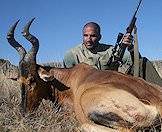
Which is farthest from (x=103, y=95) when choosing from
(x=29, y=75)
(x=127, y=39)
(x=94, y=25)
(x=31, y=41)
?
(x=94, y=25)

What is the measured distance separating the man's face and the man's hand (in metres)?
1.08

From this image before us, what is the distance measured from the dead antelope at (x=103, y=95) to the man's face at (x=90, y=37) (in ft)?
6.28

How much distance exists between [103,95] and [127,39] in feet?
9.20

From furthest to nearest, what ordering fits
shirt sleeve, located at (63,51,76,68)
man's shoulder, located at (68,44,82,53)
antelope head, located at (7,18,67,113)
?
1. man's shoulder, located at (68,44,82,53)
2. shirt sleeve, located at (63,51,76,68)
3. antelope head, located at (7,18,67,113)

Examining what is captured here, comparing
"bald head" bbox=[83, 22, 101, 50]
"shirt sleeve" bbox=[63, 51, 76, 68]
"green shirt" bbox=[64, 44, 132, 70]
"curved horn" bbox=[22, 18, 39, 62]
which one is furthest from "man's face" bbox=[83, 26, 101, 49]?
"curved horn" bbox=[22, 18, 39, 62]

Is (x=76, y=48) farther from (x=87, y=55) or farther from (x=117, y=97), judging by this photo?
(x=117, y=97)

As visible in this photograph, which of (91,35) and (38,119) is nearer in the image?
(38,119)

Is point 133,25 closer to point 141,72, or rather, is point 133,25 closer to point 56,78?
point 141,72

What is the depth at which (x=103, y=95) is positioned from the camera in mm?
6070

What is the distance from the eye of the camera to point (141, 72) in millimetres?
8359

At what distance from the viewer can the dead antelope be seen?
5732 millimetres

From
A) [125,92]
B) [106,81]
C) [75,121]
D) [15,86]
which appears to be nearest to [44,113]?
[75,121]

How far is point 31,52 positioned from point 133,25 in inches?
100

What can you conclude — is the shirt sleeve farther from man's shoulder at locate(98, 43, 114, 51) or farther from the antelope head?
the antelope head
